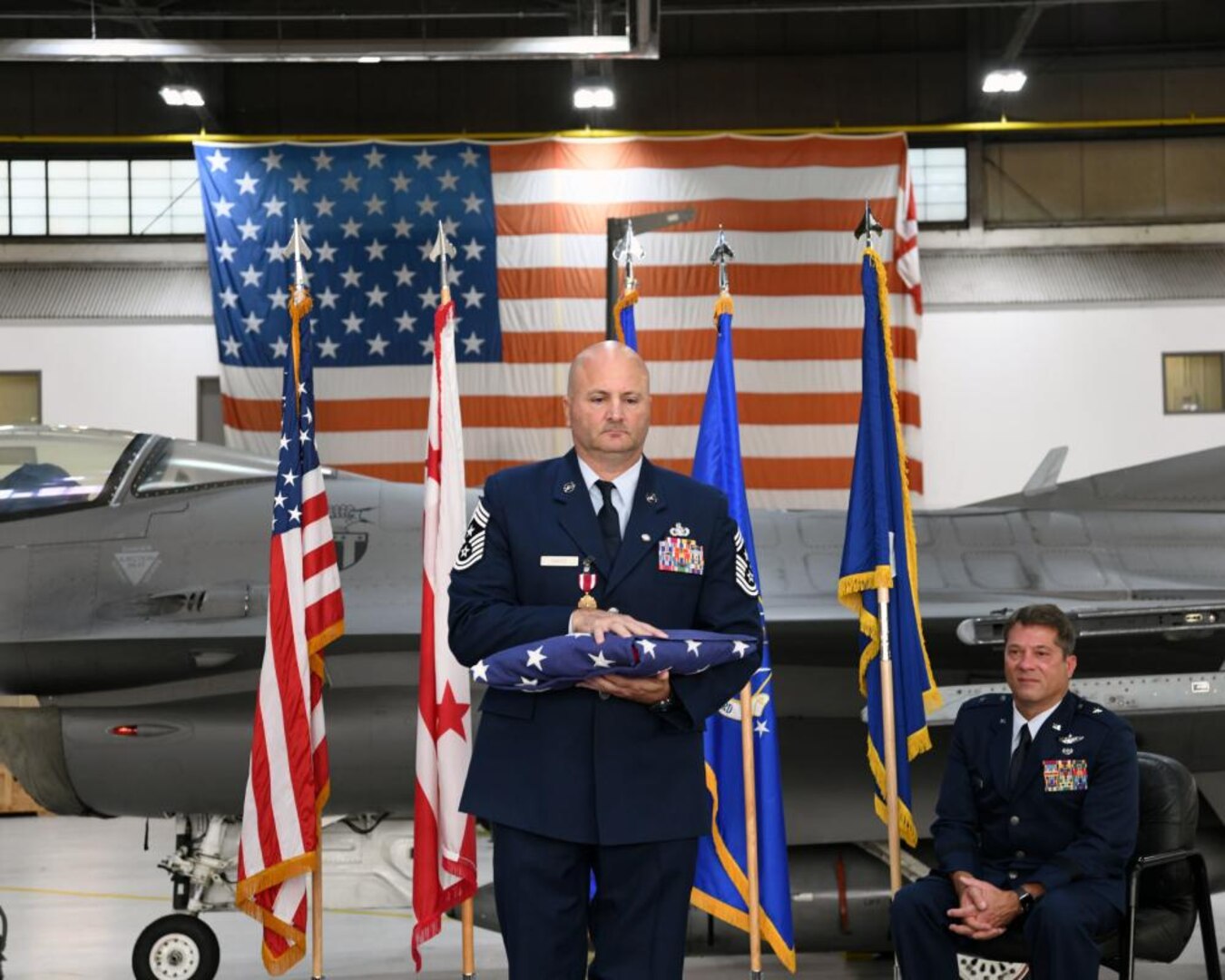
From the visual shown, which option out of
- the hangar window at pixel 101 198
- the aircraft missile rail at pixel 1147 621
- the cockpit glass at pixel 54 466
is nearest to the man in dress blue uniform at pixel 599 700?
the aircraft missile rail at pixel 1147 621

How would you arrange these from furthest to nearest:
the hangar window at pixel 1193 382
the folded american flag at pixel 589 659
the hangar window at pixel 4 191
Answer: the hangar window at pixel 4 191
the hangar window at pixel 1193 382
the folded american flag at pixel 589 659

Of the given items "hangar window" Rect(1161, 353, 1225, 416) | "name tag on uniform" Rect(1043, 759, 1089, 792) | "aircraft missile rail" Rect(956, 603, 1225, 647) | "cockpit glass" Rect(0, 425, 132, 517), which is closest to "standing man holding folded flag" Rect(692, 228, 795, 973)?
"aircraft missile rail" Rect(956, 603, 1225, 647)

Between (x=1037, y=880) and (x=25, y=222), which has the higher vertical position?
(x=25, y=222)

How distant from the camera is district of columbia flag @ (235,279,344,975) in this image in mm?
4934

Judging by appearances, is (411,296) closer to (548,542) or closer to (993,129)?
(993,129)

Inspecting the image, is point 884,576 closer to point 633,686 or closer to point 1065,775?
point 1065,775

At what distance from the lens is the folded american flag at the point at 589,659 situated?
9.11 ft

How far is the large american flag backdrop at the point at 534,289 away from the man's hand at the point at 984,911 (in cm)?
1012

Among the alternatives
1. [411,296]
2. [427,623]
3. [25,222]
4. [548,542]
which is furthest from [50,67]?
[548,542]

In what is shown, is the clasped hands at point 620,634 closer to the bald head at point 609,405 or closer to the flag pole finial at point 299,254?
the bald head at point 609,405

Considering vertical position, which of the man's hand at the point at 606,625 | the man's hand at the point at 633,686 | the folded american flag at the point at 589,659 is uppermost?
the man's hand at the point at 606,625

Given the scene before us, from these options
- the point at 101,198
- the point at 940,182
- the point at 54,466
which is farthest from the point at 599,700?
the point at 101,198

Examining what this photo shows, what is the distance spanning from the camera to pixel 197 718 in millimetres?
→ 5492

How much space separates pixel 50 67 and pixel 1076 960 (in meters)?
15.8
